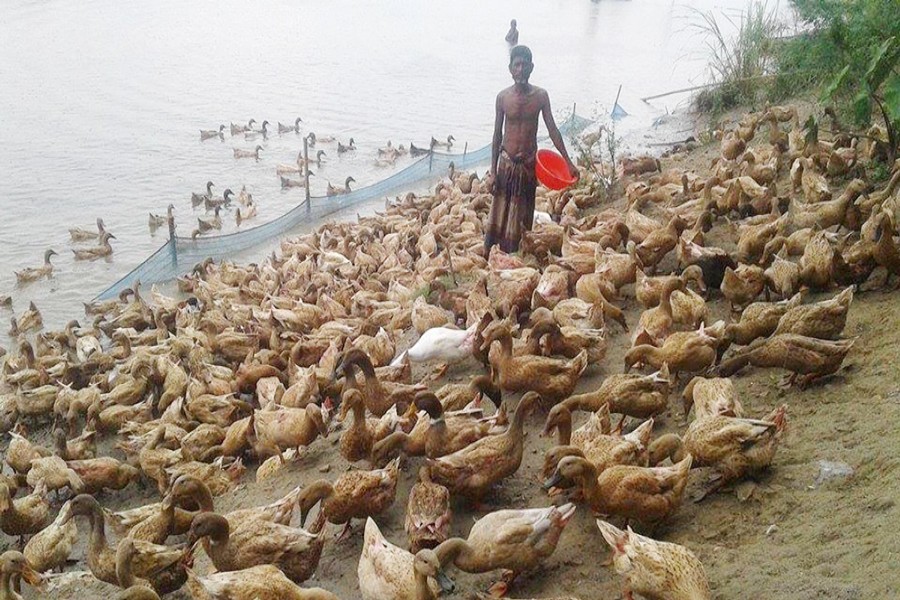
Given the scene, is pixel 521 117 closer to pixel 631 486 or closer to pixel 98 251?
pixel 631 486

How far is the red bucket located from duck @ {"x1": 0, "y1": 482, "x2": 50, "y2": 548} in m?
7.76

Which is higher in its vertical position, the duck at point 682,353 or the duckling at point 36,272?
the duck at point 682,353

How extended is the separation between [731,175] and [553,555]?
730 centimetres

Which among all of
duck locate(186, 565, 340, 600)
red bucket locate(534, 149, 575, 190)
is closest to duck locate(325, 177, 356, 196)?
red bucket locate(534, 149, 575, 190)

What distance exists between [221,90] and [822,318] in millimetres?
29660

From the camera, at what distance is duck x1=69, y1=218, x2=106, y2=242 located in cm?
1645

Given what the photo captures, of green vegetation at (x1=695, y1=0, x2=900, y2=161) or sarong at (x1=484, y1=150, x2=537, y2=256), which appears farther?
sarong at (x1=484, y1=150, x2=537, y2=256)

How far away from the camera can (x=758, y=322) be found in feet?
19.7

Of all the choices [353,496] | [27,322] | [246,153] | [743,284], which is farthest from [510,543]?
[246,153]

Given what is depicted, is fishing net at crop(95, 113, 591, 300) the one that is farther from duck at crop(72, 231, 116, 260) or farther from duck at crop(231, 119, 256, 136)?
duck at crop(231, 119, 256, 136)

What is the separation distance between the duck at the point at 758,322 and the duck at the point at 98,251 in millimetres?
13746

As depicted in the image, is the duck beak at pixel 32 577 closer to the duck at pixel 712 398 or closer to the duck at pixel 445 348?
the duck at pixel 445 348

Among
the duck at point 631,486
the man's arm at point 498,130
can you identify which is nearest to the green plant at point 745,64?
the man's arm at point 498,130

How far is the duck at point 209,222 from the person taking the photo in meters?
17.3
